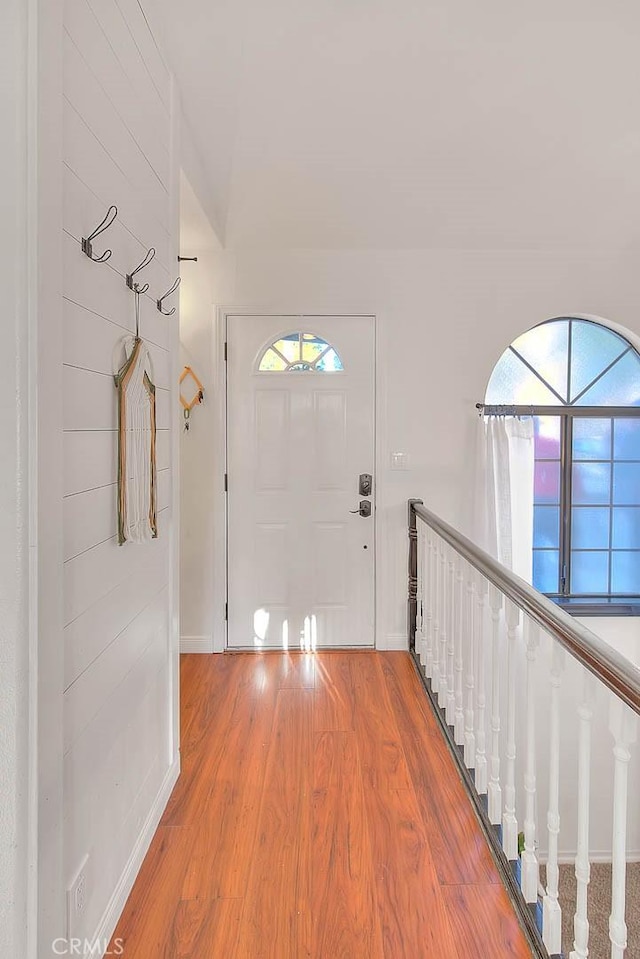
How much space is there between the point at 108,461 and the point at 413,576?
2221 mm

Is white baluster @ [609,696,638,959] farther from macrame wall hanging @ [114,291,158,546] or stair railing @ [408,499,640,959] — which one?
macrame wall hanging @ [114,291,158,546]

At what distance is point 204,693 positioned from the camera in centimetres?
282

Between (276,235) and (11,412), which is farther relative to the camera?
(276,235)

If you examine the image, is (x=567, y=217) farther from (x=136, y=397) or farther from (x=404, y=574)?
(x=136, y=397)

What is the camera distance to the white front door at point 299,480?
10.8 feet

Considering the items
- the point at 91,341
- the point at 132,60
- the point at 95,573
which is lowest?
the point at 95,573

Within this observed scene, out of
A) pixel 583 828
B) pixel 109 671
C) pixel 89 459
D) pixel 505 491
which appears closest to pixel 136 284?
pixel 89 459

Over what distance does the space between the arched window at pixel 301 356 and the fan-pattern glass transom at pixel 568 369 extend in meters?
0.97

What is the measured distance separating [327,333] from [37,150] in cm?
238

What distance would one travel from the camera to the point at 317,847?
175cm

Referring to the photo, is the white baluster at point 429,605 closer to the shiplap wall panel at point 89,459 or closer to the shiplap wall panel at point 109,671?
the shiplap wall panel at point 109,671

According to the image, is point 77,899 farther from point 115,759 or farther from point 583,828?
point 583,828

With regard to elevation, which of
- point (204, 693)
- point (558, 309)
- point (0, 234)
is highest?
point (558, 309)

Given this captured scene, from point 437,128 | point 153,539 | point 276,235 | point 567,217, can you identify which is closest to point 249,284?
point 276,235
